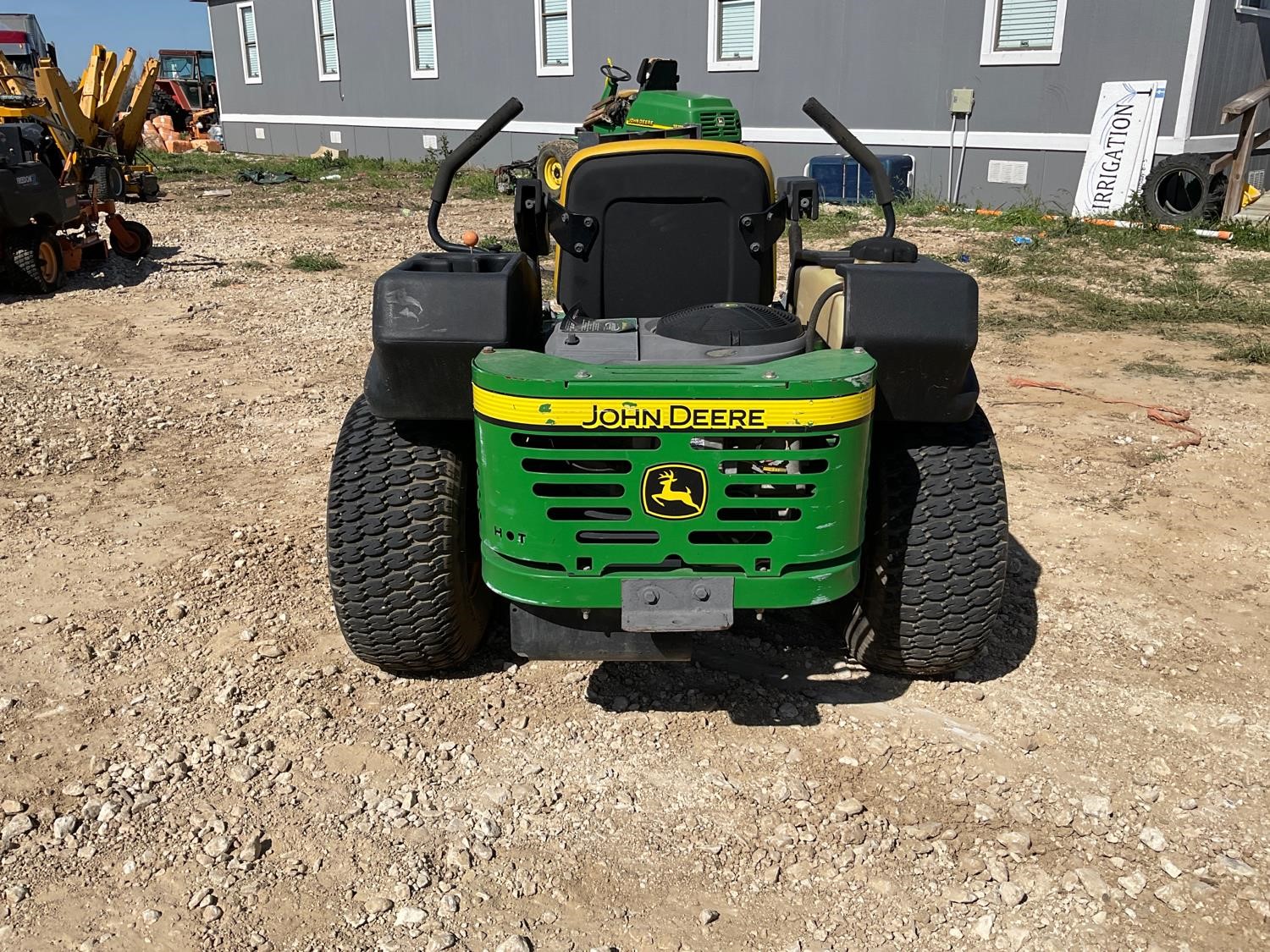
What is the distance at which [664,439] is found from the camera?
2525 millimetres

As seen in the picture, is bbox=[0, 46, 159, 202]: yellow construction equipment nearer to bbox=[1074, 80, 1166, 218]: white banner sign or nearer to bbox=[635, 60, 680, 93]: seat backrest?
bbox=[635, 60, 680, 93]: seat backrest

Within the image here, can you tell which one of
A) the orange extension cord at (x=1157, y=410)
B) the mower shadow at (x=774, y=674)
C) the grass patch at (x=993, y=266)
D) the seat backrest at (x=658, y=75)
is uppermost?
the seat backrest at (x=658, y=75)

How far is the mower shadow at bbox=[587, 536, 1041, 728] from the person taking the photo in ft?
10.6

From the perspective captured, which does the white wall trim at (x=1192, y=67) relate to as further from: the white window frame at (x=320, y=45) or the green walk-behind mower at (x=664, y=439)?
the white window frame at (x=320, y=45)

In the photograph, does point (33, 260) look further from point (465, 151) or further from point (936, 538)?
point (936, 538)

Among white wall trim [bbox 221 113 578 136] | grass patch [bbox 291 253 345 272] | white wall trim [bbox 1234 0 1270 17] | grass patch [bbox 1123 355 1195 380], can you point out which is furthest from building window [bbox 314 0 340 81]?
grass patch [bbox 1123 355 1195 380]

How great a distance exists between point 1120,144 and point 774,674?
999 cm

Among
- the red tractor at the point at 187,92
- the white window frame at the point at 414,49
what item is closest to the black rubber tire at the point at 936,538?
the white window frame at the point at 414,49

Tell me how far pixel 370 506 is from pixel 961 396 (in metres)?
1.59

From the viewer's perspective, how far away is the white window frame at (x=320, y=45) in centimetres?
2042

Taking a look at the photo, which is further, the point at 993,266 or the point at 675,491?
the point at 993,266

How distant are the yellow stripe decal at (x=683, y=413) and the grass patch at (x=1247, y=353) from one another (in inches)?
208

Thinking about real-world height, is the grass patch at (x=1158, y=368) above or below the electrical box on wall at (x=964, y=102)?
below

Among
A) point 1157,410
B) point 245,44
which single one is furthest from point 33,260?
point 245,44
